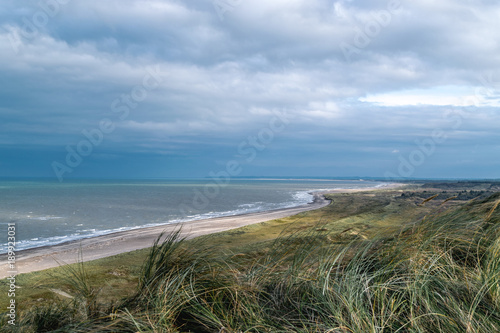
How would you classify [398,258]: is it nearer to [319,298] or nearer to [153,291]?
[319,298]

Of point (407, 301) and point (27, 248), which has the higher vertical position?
point (407, 301)

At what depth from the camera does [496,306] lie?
7.68 feet

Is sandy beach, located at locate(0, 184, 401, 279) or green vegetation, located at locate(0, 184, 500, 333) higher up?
green vegetation, located at locate(0, 184, 500, 333)

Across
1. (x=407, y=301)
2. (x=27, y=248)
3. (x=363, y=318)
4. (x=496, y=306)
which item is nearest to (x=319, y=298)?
(x=363, y=318)

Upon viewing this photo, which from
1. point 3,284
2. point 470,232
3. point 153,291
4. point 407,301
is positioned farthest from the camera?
point 3,284

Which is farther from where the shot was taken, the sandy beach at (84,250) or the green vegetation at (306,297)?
the sandy beach at (84,250)

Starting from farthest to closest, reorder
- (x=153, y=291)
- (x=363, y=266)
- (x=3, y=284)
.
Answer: (x=3, y=284) → (x=363, y=266) → (x=153, y=291)

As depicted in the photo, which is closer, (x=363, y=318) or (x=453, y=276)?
(x=363, y=318)

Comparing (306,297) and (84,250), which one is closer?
(306,297)

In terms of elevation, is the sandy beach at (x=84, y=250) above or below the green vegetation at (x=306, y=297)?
below

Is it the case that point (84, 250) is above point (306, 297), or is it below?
below

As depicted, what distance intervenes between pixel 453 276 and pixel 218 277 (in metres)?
2.06

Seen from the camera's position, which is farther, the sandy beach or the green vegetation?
the sandy beach

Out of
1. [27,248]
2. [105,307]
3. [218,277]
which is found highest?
[218,277]
